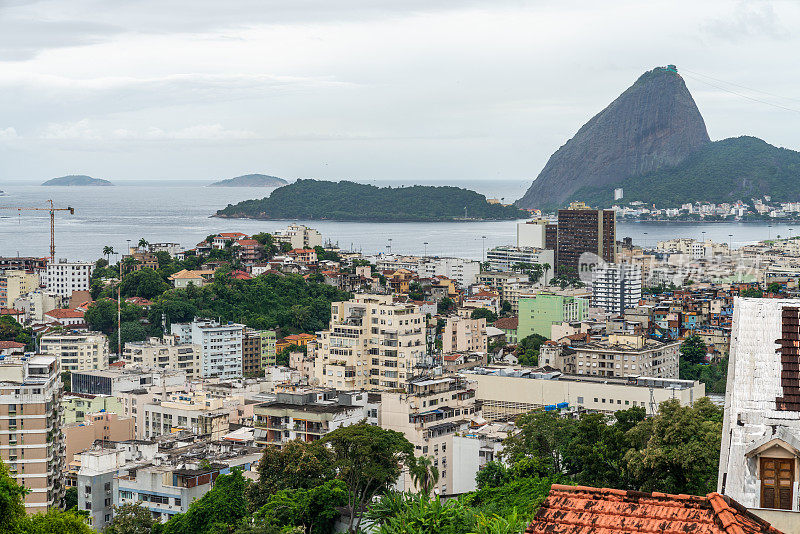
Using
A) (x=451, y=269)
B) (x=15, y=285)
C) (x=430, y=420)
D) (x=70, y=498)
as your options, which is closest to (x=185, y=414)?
(x=70, y=498)

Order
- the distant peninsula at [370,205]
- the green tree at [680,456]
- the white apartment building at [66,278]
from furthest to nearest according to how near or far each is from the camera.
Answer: the distant peninsula at [370,205] < the white apartment building at [66,278] < the green tree at [680,456]

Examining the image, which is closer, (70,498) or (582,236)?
(70,498)

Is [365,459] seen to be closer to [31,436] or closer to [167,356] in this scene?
[31,436]

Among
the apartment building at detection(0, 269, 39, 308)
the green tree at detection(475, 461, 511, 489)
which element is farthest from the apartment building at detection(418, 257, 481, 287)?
the green tree at detection(475, 461, 511, 489)

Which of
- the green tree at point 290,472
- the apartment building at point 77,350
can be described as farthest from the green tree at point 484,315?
the green tree at point 290,472

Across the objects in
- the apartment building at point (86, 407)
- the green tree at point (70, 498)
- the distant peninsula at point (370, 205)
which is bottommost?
the green tree at point (70, 498)

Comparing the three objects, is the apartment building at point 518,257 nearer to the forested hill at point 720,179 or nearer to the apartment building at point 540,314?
the apartment building at point 540,314

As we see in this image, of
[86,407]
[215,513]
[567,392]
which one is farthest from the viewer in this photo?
[86,407]
